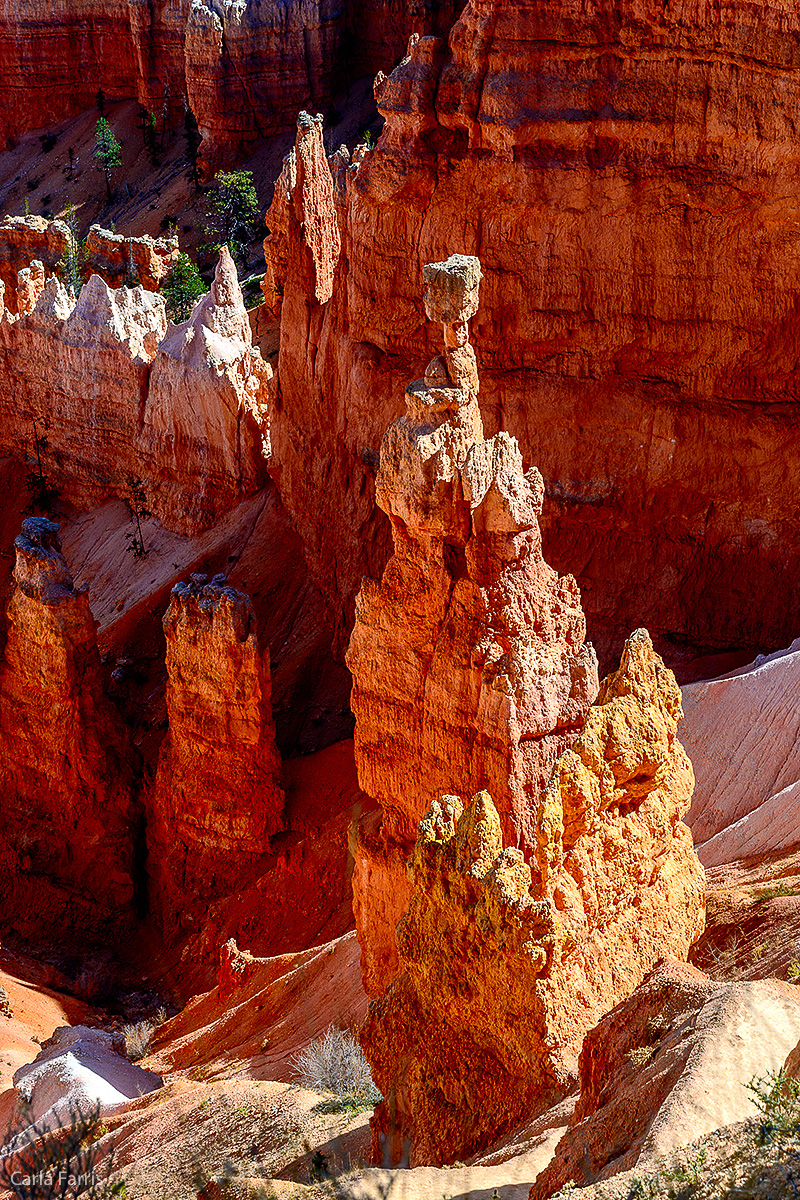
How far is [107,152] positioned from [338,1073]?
185 feet

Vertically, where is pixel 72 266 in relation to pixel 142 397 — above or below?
above

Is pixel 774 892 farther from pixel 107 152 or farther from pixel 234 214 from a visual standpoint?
pixel 107 152

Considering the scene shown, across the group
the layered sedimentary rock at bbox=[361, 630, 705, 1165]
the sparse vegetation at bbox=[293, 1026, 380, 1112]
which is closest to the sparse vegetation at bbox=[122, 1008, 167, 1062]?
the sparse vegetation at bbox=[293, 1026, 380, 1112]

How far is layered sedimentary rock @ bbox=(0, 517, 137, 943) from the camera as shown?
858 inches

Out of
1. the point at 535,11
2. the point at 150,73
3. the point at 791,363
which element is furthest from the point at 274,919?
the point at 150,73

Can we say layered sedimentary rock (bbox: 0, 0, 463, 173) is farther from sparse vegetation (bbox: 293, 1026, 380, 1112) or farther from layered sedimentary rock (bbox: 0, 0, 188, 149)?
sparse vegetation (bbox: 293, 1026, 380, 1112)

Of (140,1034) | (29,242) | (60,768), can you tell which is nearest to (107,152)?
(29,242)

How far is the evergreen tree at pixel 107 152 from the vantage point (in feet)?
202

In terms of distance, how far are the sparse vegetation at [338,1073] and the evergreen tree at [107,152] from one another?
54.9m

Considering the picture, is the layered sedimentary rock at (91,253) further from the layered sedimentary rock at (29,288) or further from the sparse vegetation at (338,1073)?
the sparse vegetation at (338,1073)

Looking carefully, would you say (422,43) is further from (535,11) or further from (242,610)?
(242,610)

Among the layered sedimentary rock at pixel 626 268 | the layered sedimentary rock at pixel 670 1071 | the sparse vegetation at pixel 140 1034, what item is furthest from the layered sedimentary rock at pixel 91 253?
the layered sedimentary rock at pixel 670 1071

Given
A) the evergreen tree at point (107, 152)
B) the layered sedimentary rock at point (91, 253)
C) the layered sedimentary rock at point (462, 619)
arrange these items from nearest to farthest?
the layered sedimentary rock at point (462, 619) → the layered sedimentary rock at point (91, 253) → the evergreen tree at point (107, 152)

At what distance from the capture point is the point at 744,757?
16547 millimetres
